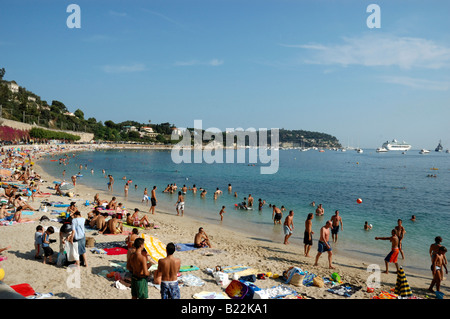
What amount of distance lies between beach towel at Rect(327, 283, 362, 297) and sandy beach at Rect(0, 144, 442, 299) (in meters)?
0.13

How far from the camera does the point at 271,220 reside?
1823 cm

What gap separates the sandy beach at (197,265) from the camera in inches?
267

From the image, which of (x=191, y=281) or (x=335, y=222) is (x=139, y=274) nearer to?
(x=191, y=281)

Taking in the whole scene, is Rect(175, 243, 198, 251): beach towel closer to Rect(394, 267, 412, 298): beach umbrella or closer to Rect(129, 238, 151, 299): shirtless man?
Rect(129, 238, 151, 299): shirtless man

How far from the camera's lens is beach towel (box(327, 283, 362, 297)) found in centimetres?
754

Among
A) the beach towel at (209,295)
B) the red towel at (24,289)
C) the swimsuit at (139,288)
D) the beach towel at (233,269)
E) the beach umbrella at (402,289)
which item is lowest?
the beach umbrella at (402,289)

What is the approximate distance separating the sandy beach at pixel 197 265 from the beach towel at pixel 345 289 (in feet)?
0.42

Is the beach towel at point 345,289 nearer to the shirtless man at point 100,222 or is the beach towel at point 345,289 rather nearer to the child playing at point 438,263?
the child playing at point 438,263

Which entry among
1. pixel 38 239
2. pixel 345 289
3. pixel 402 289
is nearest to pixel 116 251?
pixel 38 239

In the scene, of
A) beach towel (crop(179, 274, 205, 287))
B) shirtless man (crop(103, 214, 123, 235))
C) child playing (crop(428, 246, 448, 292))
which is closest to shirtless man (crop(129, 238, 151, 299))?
beach towel (crop(179, 274, 205, 287))

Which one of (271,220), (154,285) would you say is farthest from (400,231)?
(154,285)

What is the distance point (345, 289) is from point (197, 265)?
4155 mm

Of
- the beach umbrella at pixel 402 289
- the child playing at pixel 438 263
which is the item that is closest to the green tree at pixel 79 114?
the beach umbrella at pixel 402 289
